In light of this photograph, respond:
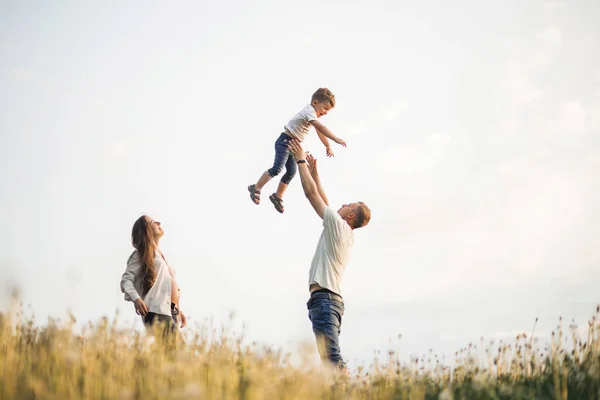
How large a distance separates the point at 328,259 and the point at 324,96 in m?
4.95

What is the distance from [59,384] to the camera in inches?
205

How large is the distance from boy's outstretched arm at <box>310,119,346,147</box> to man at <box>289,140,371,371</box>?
119 inches

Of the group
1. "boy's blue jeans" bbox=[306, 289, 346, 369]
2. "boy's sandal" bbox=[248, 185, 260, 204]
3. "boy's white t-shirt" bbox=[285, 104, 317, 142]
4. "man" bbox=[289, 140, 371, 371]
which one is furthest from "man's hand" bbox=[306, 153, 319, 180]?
"boy's sandal" bbox=[248, 185, 260, 204]

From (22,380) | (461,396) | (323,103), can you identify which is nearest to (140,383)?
(22,380)

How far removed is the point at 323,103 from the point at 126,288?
17.6 ft

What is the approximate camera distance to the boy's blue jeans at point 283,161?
12867 mm

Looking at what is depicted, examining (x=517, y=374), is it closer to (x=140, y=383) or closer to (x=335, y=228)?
(x=335, y=228)

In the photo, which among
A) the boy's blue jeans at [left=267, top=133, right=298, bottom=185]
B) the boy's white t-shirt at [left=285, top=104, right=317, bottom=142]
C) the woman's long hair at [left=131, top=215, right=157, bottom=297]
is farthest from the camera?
the boy's blue jeans at [left=267, top=133, right=298, bottom=185]

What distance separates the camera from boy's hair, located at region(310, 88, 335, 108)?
12031 millimetres

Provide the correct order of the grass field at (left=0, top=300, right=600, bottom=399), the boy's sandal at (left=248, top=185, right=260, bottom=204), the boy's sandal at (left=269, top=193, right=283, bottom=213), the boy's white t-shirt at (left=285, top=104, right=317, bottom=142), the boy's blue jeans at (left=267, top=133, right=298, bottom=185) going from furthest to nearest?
the boy's sandal at (left=248, top=185, right=260, bottom=204) < the boy's sandal at (left=269, top=193, right=283, bottom=213) < the boy's blue jeans at (left=267, top=133, right=298, bottom=185) < the boy's white t-shirt at (left=285, top=104, right=317, bottom=142) < the grass field at (left=0, top=300, right=600, bottom=399)

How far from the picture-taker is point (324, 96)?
12023mm

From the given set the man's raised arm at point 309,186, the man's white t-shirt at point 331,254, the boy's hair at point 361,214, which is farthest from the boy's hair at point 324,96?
the man's white t-shirt at point 331,254

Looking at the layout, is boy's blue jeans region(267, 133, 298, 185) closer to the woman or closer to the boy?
the boy

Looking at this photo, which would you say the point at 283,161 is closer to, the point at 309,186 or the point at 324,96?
the point at 324,96
